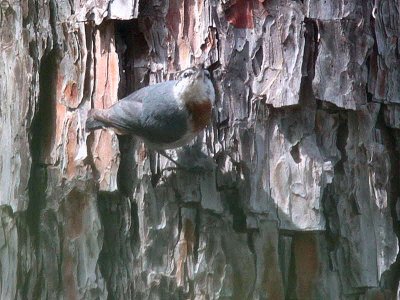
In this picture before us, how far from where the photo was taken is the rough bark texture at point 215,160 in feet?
6.66

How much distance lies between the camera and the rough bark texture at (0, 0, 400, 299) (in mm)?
2031

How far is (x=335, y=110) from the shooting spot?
6.72 ft

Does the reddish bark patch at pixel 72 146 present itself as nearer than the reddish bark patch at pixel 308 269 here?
No

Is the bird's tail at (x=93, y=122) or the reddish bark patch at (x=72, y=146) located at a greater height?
the bird's tail at (x=93, y=122)

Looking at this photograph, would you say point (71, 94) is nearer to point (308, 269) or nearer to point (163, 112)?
point (163, 112)

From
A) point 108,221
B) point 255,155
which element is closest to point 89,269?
point 108,221

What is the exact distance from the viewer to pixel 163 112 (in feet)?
7.72

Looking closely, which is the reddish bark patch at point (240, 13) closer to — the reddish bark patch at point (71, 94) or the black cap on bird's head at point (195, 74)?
the black cap on bird's head at point (195, 74)

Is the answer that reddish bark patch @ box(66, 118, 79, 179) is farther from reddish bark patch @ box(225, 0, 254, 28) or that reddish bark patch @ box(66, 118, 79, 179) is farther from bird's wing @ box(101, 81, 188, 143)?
reddish bark patch @ box(225, 0, 254, 28)

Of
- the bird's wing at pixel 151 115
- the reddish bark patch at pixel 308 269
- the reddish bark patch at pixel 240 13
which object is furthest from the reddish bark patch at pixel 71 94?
the reddish bark patch at pixel 308 269

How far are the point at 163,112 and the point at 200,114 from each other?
21 centimetres

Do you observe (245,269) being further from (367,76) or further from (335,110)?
(367,76)

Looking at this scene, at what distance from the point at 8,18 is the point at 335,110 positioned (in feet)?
3.58

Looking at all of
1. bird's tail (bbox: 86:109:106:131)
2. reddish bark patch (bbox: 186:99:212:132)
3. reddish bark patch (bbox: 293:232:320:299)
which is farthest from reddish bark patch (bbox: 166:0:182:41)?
reddish bark patch (bbox: 293:232:320:299)
